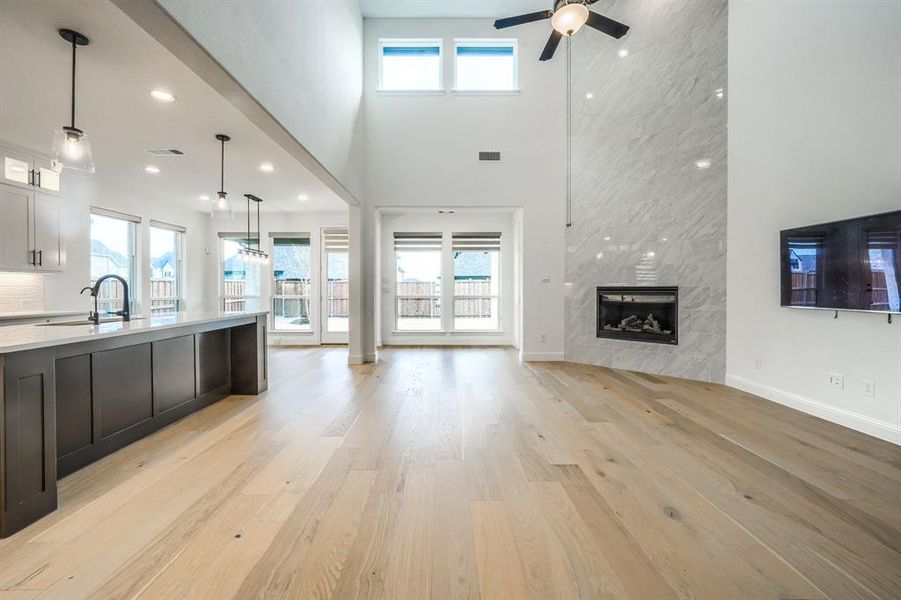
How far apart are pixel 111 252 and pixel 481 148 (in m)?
6.20

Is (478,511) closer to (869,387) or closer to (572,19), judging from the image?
(869,387)

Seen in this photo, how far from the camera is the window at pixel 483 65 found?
6.07 meters

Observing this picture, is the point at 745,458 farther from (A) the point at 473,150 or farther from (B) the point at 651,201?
(A) the point at 473,150

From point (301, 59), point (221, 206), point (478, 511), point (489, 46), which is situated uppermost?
point (489, 46)

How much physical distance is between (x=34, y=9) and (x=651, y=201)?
5.87m

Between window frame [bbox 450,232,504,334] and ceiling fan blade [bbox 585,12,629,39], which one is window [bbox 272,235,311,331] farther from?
ceiling fan blade [bbox 585,12,629,39]

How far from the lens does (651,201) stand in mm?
4934

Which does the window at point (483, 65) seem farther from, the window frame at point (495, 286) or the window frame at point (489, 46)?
the window frame at point (495, 286)

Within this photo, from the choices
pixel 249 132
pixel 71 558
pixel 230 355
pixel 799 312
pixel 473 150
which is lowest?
pixel 71 558

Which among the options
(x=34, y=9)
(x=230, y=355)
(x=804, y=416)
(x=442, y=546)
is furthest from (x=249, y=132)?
(x=804, y=416)

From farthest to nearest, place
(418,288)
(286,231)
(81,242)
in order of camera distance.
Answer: (286,231)
(418,288)
(81,242)

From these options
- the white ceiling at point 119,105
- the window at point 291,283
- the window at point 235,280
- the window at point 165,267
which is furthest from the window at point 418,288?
the window at point 165,267

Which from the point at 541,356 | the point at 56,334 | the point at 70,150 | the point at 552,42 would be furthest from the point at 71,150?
the point at 541,356

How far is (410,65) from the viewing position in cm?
614
